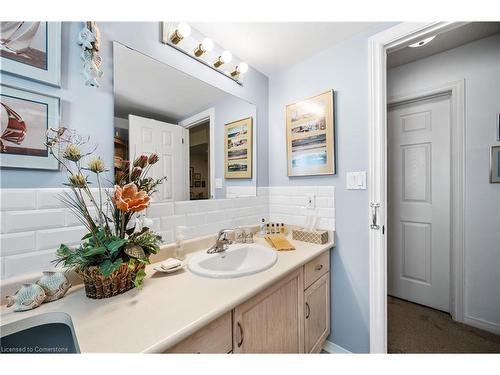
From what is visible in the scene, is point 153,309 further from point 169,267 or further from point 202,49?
point 202,49

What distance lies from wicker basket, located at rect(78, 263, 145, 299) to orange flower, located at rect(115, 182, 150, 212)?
20 cm

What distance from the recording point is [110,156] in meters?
0.87

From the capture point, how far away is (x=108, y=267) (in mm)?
636

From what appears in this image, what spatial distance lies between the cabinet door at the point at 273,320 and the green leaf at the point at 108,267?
424 mm

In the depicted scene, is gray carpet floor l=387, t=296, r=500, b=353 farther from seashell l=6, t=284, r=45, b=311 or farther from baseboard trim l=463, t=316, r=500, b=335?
seashell l=6, t=284, r=45, b=311

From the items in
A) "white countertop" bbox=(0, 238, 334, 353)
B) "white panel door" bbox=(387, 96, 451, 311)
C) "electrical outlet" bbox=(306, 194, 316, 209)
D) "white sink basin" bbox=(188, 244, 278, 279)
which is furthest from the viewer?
"white panel door" bbox=(387, 96, 451, 311)

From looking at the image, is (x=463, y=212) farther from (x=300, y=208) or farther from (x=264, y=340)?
(x=264, y=340)

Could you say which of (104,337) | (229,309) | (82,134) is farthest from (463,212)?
(82,134)

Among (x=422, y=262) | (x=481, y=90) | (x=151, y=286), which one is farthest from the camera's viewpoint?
(x=422, y=262)

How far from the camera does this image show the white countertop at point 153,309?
493 millimetres

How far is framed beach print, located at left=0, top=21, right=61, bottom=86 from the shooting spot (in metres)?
0.66

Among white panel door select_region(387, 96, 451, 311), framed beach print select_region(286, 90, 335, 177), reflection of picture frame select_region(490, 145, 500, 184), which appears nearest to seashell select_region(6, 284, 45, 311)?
framed beach print select_region(286, 90, 335, 177)
